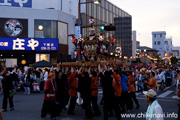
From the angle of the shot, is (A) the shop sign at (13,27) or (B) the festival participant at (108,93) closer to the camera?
(B) the festival participant at (108,93)

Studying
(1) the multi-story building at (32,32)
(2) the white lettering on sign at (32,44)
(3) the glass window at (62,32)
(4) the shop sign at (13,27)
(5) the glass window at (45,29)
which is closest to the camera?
(4) the shop sign at (13,27)

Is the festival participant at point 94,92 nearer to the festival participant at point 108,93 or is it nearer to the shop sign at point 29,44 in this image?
the festival participant at point 108,93

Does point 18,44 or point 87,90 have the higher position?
point 18,44

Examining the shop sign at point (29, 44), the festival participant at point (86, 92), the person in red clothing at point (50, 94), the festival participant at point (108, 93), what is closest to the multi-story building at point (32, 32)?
the shop sign at point (29, 44)

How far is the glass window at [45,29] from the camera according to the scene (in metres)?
34.5

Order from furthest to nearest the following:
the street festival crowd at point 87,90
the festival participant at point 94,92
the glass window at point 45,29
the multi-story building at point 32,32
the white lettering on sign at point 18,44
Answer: the glass window at point 45,29, the multi-story building at point 32,32, the white lettering on sign at point 18,44, the festival participant at point 94,92, the street festival crowd at point 87,90

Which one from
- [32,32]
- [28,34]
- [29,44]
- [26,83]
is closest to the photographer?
[26,83]

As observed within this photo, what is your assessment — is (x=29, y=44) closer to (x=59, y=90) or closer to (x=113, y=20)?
(x=59, y=90)

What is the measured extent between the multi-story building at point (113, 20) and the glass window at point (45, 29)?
10185mm

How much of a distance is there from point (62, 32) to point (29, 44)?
5.62m

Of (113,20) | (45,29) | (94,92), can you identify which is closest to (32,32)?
(45,29)

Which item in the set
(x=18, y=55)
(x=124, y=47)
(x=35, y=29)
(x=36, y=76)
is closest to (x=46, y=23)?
(x=35, y=29)

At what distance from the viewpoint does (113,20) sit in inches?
2303

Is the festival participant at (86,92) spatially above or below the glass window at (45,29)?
below
